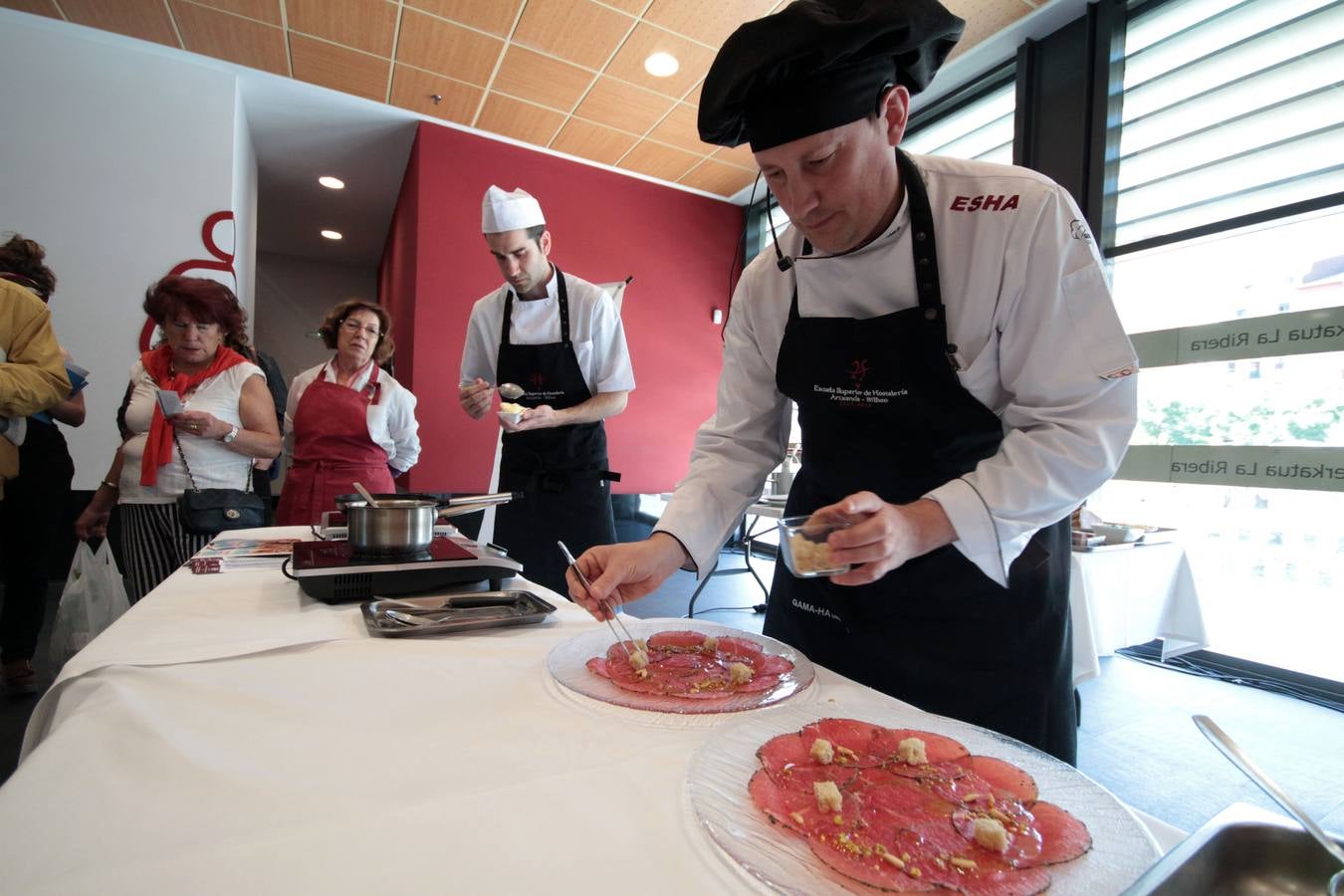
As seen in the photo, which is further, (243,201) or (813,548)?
(243,201)

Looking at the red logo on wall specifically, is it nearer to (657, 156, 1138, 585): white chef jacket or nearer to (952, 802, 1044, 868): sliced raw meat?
(657, 156, 1138, 585): white chef jacket

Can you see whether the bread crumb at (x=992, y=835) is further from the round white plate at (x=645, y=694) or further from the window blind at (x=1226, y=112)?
the window blind at (x=1226, y=112)

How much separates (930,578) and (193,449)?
2.22 meters

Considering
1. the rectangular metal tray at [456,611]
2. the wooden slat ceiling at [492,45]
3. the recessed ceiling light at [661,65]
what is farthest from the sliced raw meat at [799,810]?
the recessed ceiling light at [661,65]

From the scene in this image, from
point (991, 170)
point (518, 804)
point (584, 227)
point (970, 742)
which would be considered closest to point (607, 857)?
point (518, 804)

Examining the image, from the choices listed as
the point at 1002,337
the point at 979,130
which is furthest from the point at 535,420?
the point at 979,130

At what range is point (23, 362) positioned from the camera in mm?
2154

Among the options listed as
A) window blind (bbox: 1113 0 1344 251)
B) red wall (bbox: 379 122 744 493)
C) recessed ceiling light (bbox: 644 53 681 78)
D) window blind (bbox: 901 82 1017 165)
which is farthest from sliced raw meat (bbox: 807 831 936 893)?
red wall (bbox: 379 122 744 493)

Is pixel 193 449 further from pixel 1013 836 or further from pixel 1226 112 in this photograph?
pixel 1226 112

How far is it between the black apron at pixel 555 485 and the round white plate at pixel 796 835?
4.76 ft

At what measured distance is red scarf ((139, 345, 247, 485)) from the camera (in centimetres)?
207

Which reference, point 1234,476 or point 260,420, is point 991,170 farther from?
point 1234,476

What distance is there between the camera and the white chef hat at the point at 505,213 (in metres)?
2.18

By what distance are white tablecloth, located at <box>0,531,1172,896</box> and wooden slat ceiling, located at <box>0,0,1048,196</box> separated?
362 centimetres
